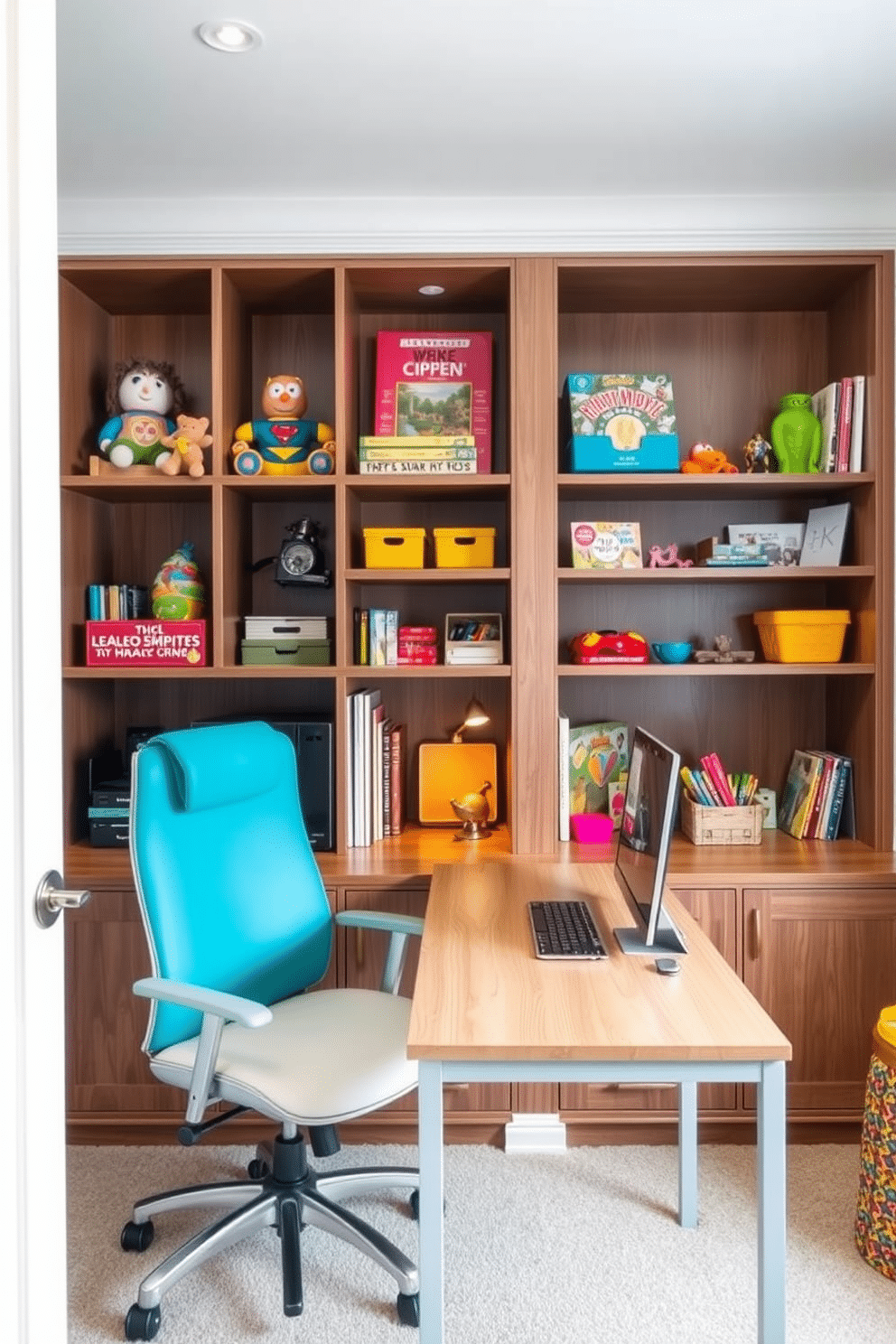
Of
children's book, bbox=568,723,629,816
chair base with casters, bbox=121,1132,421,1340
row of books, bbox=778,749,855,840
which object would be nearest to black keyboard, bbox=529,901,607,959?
chair base with casters, bbox=121,1132,421,1340

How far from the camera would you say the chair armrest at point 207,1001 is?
1.79m

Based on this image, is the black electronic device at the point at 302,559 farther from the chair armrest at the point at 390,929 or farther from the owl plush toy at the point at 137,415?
the chair armrest at the point at 390,929

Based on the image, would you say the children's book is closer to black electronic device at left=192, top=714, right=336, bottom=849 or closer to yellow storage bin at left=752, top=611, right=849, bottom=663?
yellow storage bin at left=752, top=611, right=849, bottom=663

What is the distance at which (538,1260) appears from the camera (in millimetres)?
2225

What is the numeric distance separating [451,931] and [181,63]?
186cm

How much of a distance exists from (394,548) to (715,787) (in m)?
1.15

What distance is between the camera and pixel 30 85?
1230mm

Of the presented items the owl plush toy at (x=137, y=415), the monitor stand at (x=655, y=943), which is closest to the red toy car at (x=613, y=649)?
the monitor stand at (x=655, y=943)

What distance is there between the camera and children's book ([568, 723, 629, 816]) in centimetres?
305

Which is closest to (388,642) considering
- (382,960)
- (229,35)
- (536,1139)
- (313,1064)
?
(382,960)

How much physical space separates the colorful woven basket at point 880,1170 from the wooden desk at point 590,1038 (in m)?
0.61

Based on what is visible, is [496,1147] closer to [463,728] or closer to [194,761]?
[463,728]

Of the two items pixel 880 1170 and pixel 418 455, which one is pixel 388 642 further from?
pixel 880 1170

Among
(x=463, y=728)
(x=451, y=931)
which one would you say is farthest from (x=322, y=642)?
(x=451, y=931)
